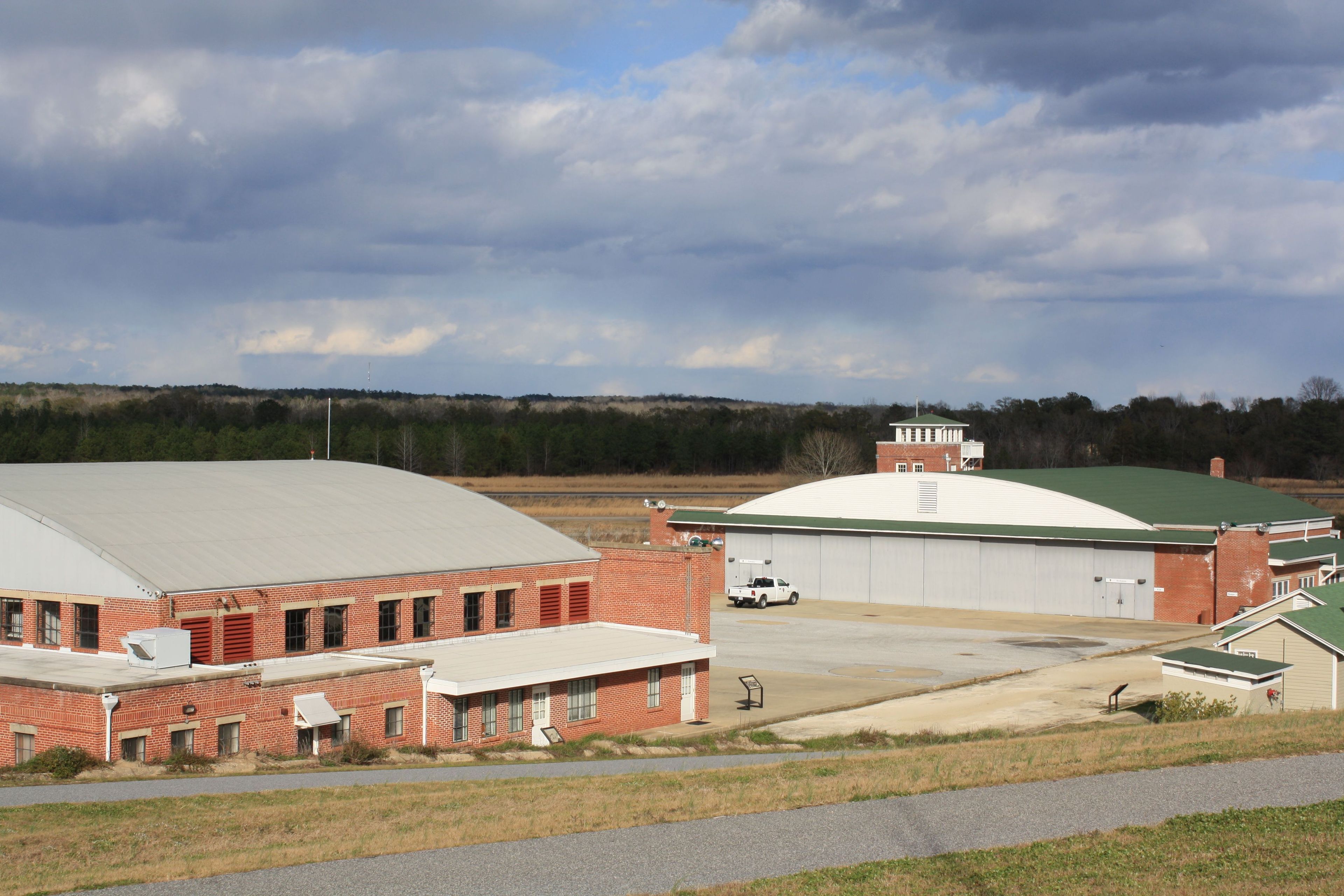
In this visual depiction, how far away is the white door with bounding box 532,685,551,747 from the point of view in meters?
32.2

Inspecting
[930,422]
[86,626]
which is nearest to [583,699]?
[86,626]

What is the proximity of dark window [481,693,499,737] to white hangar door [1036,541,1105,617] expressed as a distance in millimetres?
35677

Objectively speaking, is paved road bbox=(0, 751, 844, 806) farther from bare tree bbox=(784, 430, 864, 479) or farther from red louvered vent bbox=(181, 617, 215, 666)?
bare tree bbox=(784, 430, 864, 479)

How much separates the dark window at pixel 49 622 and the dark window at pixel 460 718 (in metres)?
10.4

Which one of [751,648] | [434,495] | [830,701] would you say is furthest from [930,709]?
[434,495]

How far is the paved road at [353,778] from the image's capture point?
67.0ft

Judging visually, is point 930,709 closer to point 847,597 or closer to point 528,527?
point 528,527

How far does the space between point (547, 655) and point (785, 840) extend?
20.0m

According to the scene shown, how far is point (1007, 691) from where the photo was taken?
128ft

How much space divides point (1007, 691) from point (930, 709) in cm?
409

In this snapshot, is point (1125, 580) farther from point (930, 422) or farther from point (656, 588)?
point (930, 422)

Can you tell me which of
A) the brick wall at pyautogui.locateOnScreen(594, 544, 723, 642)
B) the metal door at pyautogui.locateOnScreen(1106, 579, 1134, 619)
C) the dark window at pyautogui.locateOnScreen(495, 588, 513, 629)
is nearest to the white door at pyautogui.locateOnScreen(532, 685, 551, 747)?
the dark window at pyautogui.locateOnScreen(495, 588, 513, 629)

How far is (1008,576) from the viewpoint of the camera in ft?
200

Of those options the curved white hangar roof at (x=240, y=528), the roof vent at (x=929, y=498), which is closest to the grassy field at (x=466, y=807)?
the curved white hangar roof at (x=240, y=528)
